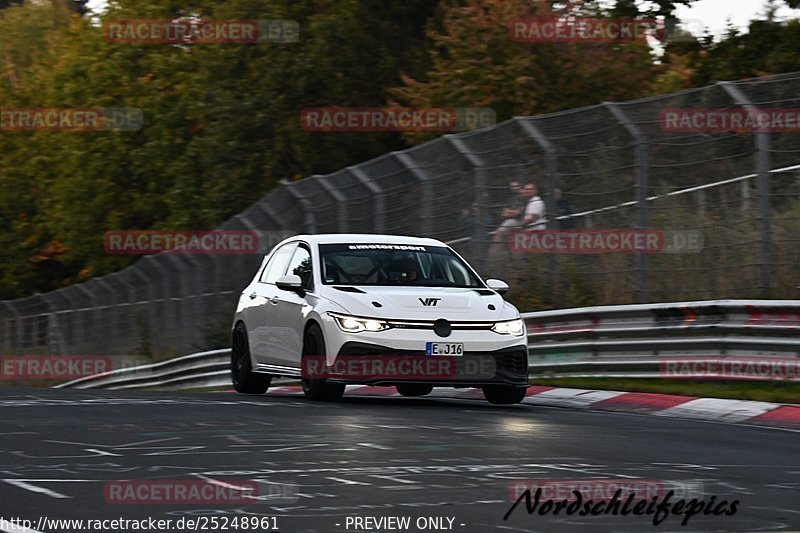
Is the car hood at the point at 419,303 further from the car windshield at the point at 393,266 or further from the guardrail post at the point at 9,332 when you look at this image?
the guardrail post at the point at 9,332

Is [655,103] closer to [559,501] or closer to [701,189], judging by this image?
[701,189]

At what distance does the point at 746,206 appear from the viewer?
1603cm

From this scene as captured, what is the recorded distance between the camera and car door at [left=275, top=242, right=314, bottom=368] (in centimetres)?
1505

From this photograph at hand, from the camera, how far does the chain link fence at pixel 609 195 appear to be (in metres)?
15.7

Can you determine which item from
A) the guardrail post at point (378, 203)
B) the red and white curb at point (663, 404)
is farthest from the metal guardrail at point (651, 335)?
the guardrail post at point (378, 203)

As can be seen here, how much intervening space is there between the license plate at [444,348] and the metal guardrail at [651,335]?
2.82 meters

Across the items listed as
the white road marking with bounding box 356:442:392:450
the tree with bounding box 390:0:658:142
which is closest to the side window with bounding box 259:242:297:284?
the white road marking with bounding box 356:442:392:450

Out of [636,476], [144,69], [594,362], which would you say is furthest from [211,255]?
[144,69]

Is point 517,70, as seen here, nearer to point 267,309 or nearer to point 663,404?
point 267,309

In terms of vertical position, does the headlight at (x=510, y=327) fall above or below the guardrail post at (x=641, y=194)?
below

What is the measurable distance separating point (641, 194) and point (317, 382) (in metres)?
4.49

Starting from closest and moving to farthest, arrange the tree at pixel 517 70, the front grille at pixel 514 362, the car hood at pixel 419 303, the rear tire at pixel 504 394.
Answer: the car hood at pixel 419 303 → the front grille at pixel 514 362 → the rear tire at pixel 504 394 → the tree at pixel 517 70

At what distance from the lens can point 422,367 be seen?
14.0 meters

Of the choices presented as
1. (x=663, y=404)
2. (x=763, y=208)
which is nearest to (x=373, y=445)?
(x=663, y=404)
